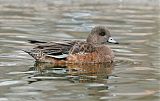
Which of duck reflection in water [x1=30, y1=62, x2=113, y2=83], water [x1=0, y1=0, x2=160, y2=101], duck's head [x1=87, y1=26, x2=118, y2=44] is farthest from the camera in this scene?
duck's head [x1=87, y1=26, x2=118, y2=44]

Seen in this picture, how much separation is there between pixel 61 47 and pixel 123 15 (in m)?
8.37

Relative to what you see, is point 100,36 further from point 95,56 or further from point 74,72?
point 74,72

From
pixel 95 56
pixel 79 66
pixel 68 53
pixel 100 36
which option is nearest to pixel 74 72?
pixel 79 66

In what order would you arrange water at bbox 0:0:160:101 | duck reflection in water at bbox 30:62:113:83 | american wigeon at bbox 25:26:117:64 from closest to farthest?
1. water at bbox 0:0:160:101
2. duck reflection in water at bbox 30:62:113:83
3. american wigeon at bbox 25:26:117:64

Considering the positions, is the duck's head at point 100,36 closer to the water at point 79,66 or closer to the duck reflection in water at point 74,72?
the water at point 79,66

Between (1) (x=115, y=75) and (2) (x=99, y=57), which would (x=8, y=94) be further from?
(2) (x=99, y=57)

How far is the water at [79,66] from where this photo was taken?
26.9ft

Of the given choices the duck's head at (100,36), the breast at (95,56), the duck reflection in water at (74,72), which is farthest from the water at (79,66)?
the duck's head at (100,36)

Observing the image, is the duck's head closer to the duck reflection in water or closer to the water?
the water

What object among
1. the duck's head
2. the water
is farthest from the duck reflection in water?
the duck's head

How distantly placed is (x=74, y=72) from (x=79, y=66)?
774mm

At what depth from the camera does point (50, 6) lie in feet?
70.5

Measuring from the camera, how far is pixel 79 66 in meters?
10.7

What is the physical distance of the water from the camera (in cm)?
820
